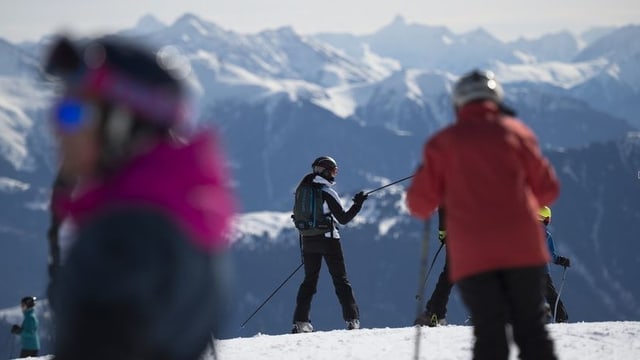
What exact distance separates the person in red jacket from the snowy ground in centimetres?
289

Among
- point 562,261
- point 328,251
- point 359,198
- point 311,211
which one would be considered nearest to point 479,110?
point 311,211

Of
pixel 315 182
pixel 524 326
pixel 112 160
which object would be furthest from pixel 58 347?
pixel 315 182

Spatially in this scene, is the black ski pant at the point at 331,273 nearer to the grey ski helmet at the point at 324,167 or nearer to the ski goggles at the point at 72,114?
the grey ski helmet at the point at 324,167

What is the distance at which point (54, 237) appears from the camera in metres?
3.23

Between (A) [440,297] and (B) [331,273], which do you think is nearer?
(A) [440,297]

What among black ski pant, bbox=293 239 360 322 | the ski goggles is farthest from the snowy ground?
the ski goggles

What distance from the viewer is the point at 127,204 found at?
A: 2.48m

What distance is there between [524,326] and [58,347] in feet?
10.4

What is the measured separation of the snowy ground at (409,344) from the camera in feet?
27.8

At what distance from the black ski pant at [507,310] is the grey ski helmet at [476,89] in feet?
3.40

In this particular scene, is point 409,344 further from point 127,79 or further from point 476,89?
point 127,79

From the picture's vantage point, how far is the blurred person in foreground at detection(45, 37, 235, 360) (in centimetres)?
241

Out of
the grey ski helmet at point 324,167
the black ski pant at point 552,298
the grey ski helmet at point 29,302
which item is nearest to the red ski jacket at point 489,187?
the grey ski helmet at point 324,167

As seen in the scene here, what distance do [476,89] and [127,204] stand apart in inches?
121
